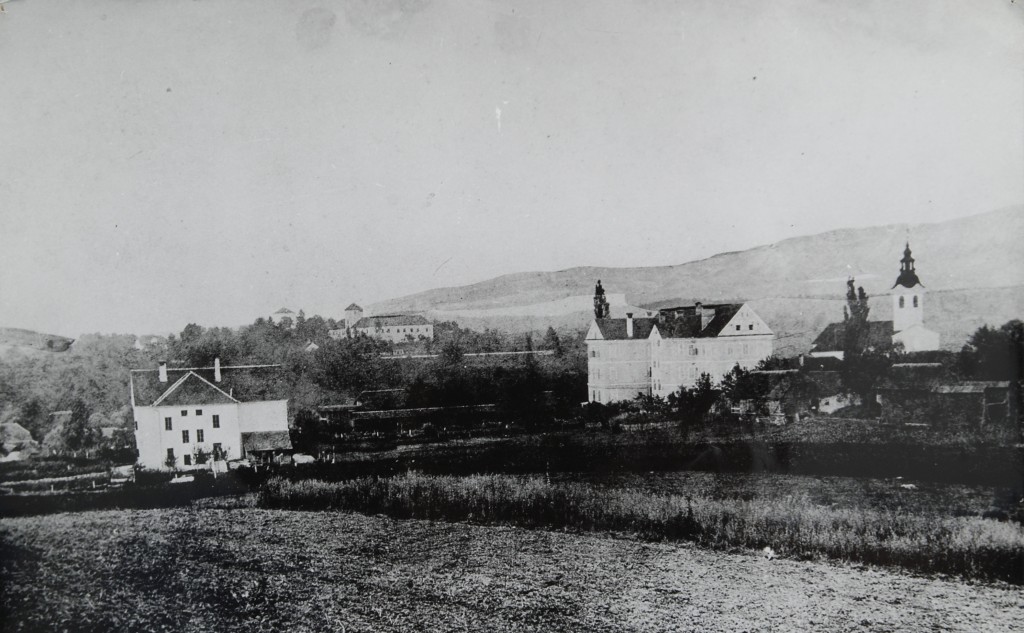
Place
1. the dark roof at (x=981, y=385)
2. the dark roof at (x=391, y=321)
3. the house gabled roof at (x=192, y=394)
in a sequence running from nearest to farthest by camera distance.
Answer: the dark roof at (x=981, y=385) → the house gabled roof at (x=192, y=394) → the dark roof at (x=391, y=321)

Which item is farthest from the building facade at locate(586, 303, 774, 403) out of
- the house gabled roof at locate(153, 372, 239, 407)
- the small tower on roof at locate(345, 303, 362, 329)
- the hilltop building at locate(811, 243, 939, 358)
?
the house gabled roof at locate(153, 372, 239, 407)

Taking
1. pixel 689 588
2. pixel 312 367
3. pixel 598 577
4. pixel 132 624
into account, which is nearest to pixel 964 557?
pixel 689 588

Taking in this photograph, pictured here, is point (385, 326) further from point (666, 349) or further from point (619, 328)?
point (666, 349)

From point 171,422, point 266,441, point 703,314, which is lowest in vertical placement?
point 266,441

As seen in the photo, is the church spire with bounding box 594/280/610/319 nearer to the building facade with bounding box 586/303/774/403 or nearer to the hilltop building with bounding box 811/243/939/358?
the building facade with bounding box 586/303/774/403

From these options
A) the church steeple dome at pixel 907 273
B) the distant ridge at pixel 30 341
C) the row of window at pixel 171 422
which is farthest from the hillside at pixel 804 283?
the distant ridge at pixel 30 341

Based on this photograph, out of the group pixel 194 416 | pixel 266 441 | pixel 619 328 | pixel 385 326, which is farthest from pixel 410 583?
pixel 619 328

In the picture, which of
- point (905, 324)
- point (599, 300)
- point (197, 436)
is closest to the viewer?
point (905, 324)

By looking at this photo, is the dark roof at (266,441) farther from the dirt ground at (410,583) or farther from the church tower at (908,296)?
the church tower at (908,296)
